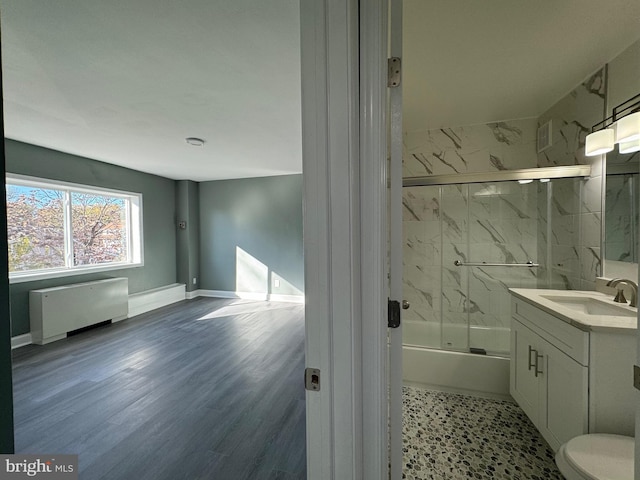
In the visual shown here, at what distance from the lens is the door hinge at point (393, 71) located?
0.85 m

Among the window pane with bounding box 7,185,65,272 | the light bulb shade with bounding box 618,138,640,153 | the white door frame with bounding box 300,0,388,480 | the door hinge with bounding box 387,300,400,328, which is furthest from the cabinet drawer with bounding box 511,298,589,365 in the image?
the window pane with bounding box 7,185,65,272

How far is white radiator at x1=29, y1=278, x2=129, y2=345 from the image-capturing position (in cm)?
323

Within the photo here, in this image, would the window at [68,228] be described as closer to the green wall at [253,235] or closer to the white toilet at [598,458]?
the green wall at [253,235]

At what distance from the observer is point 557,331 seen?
1504mm

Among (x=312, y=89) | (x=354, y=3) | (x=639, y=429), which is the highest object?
(x=354, y=3)

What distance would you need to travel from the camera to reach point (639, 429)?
77cm

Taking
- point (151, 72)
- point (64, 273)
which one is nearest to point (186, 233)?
point (64, 273)

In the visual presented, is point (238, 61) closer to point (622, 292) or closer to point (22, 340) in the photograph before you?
point (622, 292)

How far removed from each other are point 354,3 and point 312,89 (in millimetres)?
262

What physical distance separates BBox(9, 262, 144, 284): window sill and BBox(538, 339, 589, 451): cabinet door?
462cm

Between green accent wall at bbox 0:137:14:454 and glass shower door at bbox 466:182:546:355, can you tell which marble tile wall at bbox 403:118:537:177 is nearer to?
glass shower door at bbox 466:182:546:355

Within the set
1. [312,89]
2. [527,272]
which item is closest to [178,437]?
[312,89]

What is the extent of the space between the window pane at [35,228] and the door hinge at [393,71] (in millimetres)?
4117

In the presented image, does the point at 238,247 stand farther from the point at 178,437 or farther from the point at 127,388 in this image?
the point at 178,437
